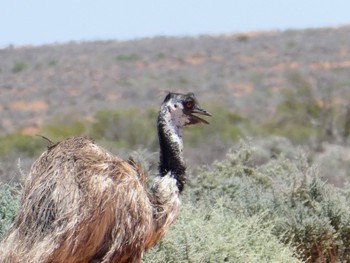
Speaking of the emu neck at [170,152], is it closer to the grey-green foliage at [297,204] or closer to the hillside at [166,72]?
the grey-green foliage at [297,204]

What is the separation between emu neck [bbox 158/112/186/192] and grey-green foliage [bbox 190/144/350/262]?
2332 mm

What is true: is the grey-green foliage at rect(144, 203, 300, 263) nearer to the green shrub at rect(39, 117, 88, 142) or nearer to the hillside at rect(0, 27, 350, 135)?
the green shrub at rect(39, 117, 88, 142)

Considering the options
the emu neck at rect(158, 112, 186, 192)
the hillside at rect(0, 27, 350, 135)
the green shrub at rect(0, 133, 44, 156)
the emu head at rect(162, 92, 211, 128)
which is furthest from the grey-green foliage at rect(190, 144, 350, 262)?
the hillside at rect(0, 27, 350, 135)

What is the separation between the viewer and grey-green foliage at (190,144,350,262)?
9.95m

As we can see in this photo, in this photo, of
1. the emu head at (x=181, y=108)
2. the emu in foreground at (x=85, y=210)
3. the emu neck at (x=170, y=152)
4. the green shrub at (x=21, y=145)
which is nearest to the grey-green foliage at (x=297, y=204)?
the emu head at (x=181, y=108)

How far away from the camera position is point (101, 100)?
Answer: 1476 inches

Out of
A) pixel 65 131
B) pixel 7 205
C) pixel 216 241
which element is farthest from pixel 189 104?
pixel 65 131

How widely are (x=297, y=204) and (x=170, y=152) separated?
3492 millimetres

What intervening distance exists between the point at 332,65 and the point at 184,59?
731cm

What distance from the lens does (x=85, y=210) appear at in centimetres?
640

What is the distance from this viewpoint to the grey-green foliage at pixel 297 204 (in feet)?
32.7

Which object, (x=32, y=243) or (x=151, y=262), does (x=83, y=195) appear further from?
(x=151, y=262)

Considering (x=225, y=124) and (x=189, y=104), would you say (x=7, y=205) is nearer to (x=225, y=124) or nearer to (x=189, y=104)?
(x=189, y=104)

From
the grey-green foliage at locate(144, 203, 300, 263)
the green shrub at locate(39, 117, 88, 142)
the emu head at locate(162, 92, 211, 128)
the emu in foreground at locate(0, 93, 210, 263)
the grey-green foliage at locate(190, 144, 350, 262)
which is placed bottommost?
the green shrub at locate(39, 117, 88, 142)
